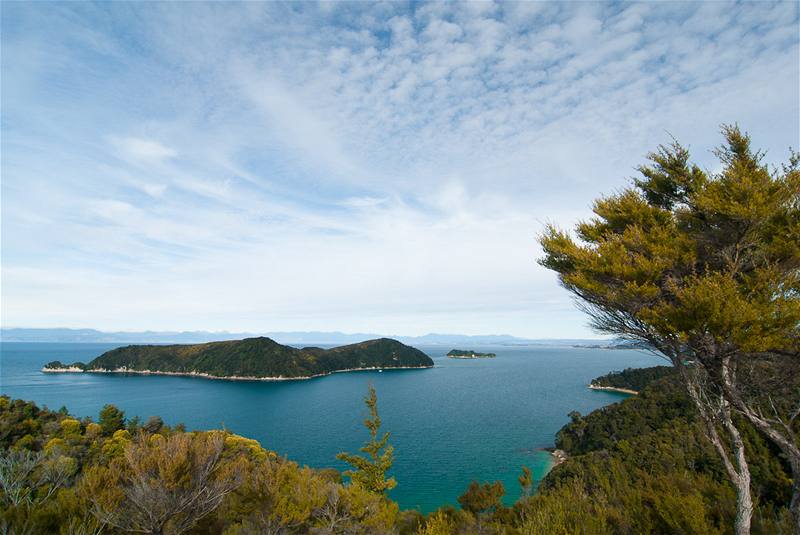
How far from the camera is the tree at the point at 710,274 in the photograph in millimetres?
7000

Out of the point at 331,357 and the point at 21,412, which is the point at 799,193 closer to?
the point at 21,412

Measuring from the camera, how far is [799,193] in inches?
290

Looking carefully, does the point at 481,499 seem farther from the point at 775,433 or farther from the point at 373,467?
the point at 775,433

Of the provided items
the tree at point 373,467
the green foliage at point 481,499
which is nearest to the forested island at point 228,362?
the tree at point 373,467

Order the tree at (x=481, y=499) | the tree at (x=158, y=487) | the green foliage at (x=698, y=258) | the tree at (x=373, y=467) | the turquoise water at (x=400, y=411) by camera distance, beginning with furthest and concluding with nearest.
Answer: the turquoise water at (x=400, y=411) < the tree at (x=481, y=499) < the tree at (x=373, y=467) < the tree at (x=158, y=487) < the green foliage at (x=698, y=258)

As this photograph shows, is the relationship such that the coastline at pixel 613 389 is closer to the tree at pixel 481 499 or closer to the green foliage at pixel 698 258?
the tree at pixel 481 499

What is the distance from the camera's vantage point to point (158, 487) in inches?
390

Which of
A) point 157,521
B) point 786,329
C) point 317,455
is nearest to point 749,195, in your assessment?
point 786,329

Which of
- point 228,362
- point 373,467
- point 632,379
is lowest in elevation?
point 632,379

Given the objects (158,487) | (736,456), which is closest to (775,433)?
(736,456)

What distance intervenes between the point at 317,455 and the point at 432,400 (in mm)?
43327

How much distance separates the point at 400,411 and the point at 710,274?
2900 inches

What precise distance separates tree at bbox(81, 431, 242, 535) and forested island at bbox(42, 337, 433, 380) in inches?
5105

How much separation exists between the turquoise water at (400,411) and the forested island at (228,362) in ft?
→ 33.5
